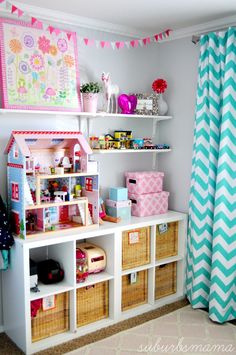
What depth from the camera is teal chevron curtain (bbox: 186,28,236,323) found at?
10.2ft

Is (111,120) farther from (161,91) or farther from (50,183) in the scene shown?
(50,183)

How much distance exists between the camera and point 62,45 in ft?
10.1

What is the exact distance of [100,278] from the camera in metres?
3.09

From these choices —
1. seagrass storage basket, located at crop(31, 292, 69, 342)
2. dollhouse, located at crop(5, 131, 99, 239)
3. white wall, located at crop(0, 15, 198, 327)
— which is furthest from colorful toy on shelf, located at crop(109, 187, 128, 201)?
seagrass storage basket, located at crop(31, 292, 69, 342)

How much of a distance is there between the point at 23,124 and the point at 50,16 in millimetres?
820

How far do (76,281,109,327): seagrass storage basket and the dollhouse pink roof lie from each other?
1.04 metres

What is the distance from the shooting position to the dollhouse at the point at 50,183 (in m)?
2.74

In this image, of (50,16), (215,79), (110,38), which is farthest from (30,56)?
(215,79)

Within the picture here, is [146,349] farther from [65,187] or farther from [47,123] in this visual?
[47,123]

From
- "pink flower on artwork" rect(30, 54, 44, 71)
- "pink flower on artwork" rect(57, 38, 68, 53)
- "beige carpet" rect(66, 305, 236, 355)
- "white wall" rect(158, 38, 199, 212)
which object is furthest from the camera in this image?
"white wall" rect(158, 38, 199, 212)

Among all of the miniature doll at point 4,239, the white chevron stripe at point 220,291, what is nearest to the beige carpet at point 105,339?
the white chevron stripe at point 220,291

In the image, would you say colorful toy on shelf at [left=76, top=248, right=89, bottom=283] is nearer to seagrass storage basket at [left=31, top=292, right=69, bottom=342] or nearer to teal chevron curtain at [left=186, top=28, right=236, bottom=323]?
seagrass storage basket at [left=31, top=292, right=69, bottom=342]

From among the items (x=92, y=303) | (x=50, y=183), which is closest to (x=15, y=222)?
(x=50, y=183)

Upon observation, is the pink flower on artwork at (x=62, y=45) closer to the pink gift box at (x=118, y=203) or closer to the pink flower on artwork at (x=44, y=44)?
the pink flower on artwork at (x=44, y=44)
